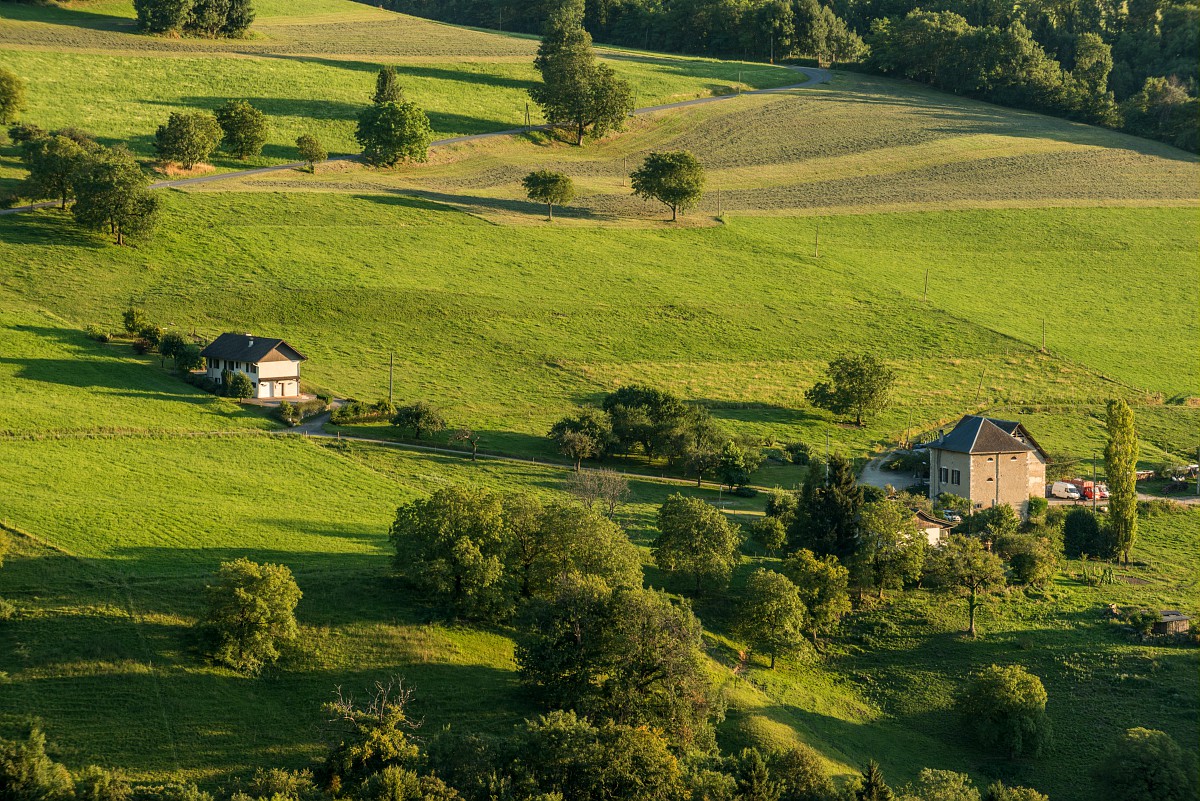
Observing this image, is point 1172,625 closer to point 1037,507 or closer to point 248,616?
point 1037,507

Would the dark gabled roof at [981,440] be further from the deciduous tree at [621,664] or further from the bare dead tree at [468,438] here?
the deciduous tree at [621,664]

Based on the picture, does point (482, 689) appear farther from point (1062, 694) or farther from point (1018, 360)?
point (1018, 360)

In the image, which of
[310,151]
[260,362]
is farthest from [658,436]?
[310,151]

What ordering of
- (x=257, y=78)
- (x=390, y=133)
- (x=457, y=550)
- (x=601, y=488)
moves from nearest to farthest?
(x=457, y=550)
(x=601, y=488)
(x=390, y=133)
(x=257, y=78)

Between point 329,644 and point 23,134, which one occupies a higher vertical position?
point 23,134

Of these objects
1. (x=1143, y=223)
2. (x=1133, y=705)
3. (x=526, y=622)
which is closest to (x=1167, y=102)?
(x=1143, y=223)

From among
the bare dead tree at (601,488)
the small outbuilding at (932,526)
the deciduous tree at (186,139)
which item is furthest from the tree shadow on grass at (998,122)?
the bare dead tree at (601,488)

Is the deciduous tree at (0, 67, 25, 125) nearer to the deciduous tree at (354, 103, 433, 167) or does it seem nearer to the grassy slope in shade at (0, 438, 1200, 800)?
the deciduous tree at (354, 103, 433, 167)

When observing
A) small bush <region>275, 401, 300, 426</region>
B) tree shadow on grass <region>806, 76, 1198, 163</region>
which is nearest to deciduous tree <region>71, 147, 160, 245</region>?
small bush <region>275, 401, 300, 426</region>
